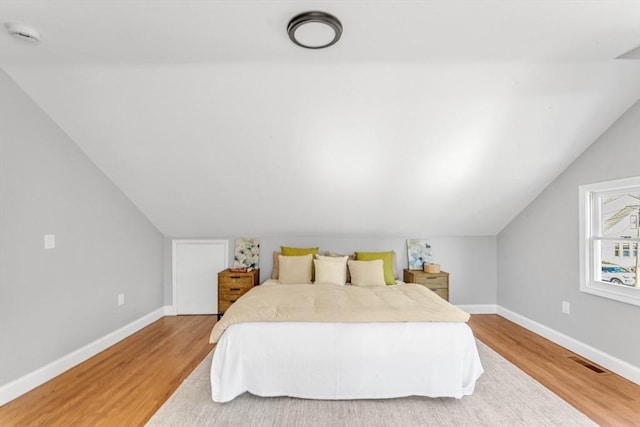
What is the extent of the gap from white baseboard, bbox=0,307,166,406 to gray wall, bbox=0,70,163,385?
0.05m

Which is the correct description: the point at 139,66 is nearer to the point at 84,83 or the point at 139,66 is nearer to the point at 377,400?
the point at 84,83

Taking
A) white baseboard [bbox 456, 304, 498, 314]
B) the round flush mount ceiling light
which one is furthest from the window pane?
the round flush mount ceiling light

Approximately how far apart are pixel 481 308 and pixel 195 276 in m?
4.10

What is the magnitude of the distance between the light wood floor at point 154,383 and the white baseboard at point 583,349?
74mm

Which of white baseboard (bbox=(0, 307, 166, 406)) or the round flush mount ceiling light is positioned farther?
white baseboard (bbox=(0, 307, 166, 406))

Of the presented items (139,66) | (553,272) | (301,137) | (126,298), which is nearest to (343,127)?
(301,137)

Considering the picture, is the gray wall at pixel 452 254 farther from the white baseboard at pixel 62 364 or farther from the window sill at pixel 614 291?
the window sill at pixel 614 291

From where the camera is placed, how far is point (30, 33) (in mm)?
1897

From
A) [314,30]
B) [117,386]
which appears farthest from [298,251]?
[314,30]

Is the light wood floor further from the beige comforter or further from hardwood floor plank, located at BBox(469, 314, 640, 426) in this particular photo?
the beige comforter

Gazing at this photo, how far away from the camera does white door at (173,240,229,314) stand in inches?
175

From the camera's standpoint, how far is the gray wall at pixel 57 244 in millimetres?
2336

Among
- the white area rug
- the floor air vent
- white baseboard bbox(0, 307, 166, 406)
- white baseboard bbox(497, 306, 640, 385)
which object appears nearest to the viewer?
the white area rug

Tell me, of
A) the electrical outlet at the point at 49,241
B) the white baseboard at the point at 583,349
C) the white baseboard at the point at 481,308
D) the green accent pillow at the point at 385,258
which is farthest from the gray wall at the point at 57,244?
the white baseboard at the point at 583,349
